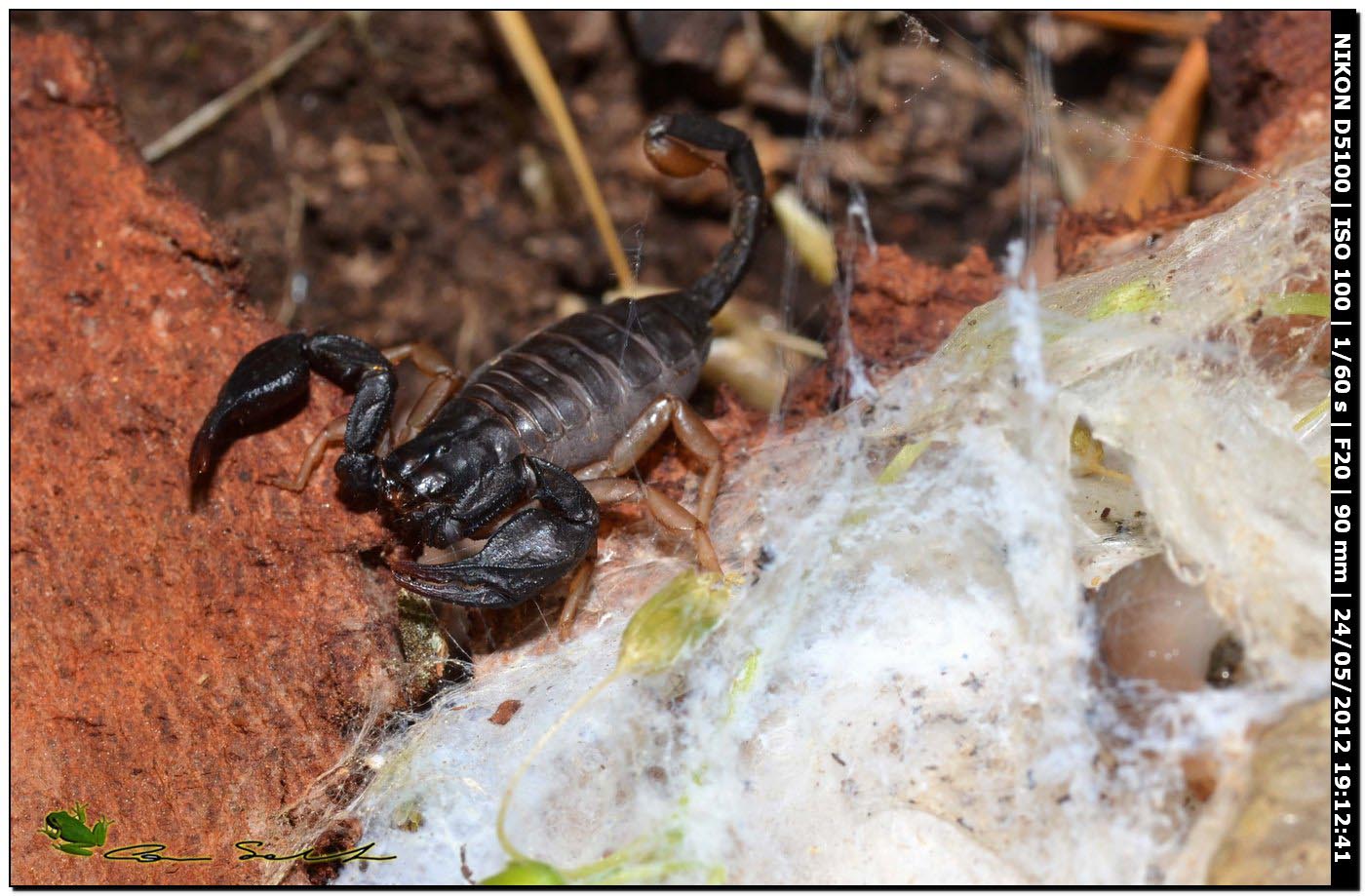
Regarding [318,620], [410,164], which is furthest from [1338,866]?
[410,164]

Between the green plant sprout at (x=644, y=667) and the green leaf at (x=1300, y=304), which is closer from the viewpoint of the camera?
the green plant sprout at (x=644, y=667)

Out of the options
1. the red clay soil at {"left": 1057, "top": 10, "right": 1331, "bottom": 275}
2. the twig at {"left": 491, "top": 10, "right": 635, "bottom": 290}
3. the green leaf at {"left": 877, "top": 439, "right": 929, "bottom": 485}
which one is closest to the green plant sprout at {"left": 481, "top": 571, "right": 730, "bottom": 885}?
the green leaf at {"left": 877, "top": 439, "right": 929, "bottom": 485}

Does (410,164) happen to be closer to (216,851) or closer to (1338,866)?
(216,851)

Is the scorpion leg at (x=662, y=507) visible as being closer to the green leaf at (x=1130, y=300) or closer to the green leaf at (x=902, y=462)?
the green leaf at (x=902, y=462)

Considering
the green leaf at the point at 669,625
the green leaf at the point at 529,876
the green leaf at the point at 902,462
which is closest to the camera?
the green leaf at the point at 529,876

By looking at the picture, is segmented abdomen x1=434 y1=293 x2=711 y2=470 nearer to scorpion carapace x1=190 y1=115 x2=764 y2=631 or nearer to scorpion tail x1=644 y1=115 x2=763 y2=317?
scorpion carapace x1=190 y1=115 x2=764 y2=631

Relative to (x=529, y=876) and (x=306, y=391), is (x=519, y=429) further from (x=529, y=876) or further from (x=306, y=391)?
(x=529, y=876)

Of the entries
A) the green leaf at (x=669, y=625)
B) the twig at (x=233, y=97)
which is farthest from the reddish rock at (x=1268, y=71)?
the twig at (x=233, y=97)
